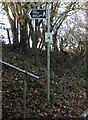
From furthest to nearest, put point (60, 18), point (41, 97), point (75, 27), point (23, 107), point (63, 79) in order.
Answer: point (75, 27)
point (60, 18)
point (63, 79)
point (41, 97)
point (23, 107)

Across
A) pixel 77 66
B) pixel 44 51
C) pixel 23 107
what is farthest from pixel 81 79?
pixel 23 107

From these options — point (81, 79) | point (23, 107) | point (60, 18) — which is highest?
point (60, 18)

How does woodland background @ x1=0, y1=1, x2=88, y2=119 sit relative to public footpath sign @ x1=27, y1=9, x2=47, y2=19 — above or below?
below

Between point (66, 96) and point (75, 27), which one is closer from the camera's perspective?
point (66, 96)

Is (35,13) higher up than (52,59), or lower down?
higher up

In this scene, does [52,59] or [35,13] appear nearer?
[35,13]

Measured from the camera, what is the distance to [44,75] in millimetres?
7070

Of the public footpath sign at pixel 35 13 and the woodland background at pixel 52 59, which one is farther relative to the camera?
the public footpath sign at pixel 35 13

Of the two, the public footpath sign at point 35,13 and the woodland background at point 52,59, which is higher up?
the public footpath sign at point 35,13

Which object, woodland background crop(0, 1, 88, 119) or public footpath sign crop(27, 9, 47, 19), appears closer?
woodland background crop(0, 1, 88, 119)

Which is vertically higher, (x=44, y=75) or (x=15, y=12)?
(x=15, y=12)

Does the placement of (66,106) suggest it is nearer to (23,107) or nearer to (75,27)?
(23,107)

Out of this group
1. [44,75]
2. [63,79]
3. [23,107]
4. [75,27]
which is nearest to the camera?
[23,107]

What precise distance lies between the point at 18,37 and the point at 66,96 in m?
3.28
